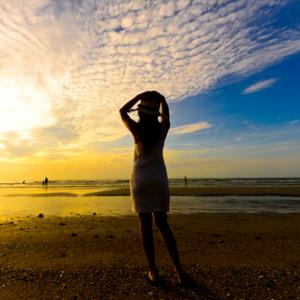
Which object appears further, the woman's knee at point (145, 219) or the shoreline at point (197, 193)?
the shoreline at point (197, 193)

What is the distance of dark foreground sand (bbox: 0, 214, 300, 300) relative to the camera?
4.14 m

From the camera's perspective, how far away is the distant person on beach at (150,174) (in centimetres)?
431

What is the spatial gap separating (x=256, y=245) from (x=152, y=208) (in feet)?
11.5

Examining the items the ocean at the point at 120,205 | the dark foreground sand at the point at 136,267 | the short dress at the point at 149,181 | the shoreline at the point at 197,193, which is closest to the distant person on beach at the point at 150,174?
the short dress at the point at 149,181

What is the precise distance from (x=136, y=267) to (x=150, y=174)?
5.63 ft

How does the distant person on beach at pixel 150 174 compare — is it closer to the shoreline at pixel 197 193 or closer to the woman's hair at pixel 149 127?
the woman's hair at pixel 149 127

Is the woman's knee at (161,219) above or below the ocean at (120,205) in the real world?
above

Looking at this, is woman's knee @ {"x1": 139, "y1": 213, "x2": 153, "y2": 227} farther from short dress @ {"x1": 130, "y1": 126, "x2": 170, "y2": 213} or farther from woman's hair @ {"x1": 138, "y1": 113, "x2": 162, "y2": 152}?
woman's hair @ {"x1": 138, "y1": 113, "x2": 162, "y2": 152}

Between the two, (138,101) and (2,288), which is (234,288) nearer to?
(138,101)

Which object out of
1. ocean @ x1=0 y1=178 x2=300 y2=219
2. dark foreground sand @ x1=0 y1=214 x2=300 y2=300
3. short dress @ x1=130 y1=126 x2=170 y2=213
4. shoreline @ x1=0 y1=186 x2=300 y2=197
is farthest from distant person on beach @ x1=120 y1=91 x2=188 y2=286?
shoreline @ x1=0 y1=186 x2=300 y2=197

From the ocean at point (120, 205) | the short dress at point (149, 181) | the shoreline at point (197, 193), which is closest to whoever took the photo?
the short dress at point (149, 181)

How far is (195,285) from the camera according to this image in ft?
14.1

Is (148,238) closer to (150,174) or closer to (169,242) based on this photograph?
(169,242)

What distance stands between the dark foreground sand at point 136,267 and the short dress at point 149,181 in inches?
42.9
